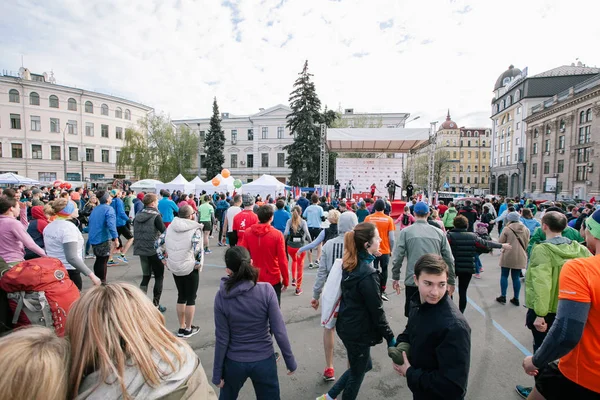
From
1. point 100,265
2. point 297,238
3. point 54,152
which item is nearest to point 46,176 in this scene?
point 54,152

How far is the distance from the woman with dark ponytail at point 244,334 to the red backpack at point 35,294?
110cm

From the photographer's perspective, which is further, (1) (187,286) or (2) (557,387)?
(1) (187,286)

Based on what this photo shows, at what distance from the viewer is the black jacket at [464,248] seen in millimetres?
4590

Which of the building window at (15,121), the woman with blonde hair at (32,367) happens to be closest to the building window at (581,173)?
the woman with blonde hair at (32,367)

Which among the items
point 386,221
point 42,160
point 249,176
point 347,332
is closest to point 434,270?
point 347,332

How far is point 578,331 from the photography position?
5.65 feet

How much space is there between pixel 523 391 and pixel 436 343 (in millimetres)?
2323

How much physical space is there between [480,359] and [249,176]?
49.1 metres

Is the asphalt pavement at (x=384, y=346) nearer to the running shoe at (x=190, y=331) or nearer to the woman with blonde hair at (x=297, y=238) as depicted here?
the running shoe at (x=190, y=331)

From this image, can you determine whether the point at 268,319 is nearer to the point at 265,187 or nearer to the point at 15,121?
the point at 265,187

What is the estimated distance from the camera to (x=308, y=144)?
1307 inches

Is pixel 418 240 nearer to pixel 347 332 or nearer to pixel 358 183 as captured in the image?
Result: pixel 347 332

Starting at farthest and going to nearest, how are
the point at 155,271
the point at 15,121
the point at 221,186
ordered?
the point at 15,121
the point at 221,186
the point at 155,271

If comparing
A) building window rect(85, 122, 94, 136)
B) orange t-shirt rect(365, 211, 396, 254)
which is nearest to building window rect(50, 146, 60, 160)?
building window rect(85, 122, 94, 136)
